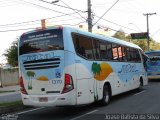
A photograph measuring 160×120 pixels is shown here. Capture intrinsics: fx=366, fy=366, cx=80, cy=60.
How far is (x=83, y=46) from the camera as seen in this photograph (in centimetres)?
1419

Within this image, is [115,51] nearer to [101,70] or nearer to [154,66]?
[101,70]

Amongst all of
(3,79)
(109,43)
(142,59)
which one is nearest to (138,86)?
(142,59)

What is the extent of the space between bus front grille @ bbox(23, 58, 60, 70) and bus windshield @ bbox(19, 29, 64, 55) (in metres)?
0.41

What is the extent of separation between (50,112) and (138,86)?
8.65 m

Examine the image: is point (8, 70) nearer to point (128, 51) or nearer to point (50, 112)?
point (128, 51)

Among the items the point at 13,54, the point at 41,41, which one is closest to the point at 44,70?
the point at 41,41

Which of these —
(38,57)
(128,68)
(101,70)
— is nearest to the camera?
(38,57)

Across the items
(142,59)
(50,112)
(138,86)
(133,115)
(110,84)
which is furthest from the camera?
(142,59)

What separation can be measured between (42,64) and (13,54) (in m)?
44.2

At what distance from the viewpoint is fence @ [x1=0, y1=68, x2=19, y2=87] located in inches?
1499

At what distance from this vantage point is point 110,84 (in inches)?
655

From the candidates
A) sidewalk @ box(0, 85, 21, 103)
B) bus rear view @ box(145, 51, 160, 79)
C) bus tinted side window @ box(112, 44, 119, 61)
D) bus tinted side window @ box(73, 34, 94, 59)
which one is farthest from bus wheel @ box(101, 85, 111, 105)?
bus rear view @ box(145, 51, 160, 79)

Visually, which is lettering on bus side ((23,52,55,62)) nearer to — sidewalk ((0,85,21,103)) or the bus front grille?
the bus front grille

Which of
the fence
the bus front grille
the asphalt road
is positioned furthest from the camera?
the fence
